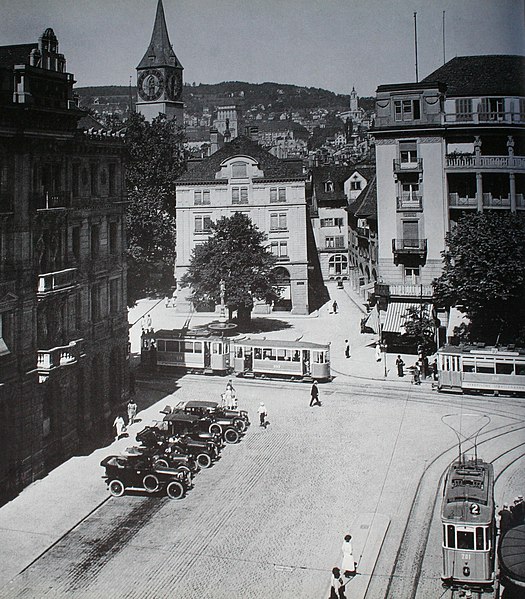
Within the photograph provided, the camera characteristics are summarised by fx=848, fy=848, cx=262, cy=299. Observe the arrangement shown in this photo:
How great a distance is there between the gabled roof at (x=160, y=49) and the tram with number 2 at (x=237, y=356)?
12.4 meters

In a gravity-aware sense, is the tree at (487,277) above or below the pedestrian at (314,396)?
above

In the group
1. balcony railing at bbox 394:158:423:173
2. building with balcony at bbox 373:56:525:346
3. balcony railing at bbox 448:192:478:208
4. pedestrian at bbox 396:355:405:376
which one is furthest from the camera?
pedestrian at bbox 396:355:405:376

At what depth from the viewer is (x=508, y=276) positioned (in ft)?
105

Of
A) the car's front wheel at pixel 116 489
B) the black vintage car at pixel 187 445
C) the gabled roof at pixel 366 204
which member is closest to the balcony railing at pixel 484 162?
the black vintage car at pixel 187 445

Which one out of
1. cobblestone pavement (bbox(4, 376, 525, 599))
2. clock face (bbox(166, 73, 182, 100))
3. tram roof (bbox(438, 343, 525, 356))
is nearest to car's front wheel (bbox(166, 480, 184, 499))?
cobblestone pavement (bbox(4, 376, 525, 599))

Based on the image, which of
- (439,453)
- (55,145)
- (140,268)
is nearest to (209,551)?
(439,453)

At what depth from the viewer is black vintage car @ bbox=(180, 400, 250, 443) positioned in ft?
87.6

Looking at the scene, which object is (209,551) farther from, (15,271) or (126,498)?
(15,271)

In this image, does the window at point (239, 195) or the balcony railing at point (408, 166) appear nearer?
the balcony railing at point (408, 166)

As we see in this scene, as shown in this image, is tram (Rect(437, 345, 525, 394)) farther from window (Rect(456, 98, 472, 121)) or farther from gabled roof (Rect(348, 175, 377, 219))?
gabled roof (Rect(348, 175, 377, 219))

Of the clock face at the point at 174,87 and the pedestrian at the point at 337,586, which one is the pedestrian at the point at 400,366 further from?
→ the pedestrian at the point at 337,586

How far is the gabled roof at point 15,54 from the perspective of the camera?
2184cm

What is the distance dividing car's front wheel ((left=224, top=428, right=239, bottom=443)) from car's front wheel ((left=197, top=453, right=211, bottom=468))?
88.4 inches

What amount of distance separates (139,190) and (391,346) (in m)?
20.9
